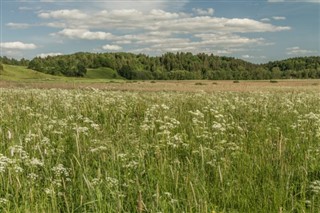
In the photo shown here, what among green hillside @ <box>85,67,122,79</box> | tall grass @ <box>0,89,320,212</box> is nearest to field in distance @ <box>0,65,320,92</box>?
tall grass @ <box>0,89,320,212</box>

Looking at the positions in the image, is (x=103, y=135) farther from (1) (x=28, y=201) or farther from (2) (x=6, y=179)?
(1) (x=28, y=201)

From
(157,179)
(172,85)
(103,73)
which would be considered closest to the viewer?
(157,179)

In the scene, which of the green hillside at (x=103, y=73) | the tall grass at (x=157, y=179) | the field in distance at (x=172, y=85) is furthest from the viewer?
the green hillside at (x=103, y=73)

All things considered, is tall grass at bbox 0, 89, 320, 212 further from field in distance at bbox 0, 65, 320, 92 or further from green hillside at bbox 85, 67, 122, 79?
green hillside at bbox 85, 67, 122, 79

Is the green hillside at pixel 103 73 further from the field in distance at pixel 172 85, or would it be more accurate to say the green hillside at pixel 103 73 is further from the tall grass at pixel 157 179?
the tall grass at pixel 157 179

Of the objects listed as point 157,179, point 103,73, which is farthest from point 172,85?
point 103,73

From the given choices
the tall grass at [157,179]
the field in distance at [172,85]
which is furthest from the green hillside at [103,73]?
the tall grass at [157,179]

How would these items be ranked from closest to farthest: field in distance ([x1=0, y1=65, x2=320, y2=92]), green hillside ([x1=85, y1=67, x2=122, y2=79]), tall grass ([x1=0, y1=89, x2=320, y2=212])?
tall grass ([x1=0, y1=89, x2=320, y2=212]) < field in distance ([x1=0, y1=65, x2=320, y2=92]) < green hillside ([x1=85, y1=67, x2=122, y2=79])

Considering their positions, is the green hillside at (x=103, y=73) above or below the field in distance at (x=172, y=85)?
above

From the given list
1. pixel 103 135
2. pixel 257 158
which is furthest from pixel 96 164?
pixel 257 158

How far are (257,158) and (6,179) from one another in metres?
3.38

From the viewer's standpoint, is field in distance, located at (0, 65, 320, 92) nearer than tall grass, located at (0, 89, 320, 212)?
No

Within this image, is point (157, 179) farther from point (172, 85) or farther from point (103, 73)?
point (103, 73)

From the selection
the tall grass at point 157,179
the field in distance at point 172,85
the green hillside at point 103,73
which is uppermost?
the green hillside at point 103,73
